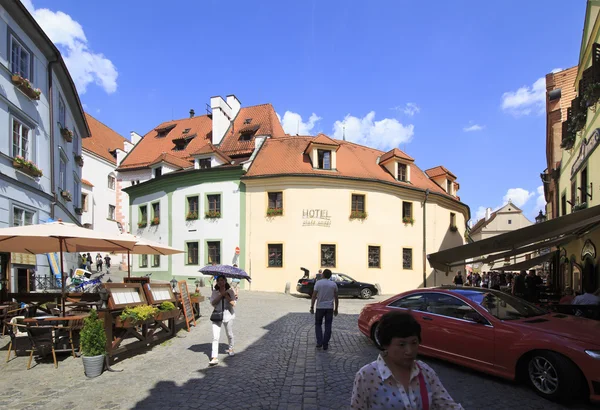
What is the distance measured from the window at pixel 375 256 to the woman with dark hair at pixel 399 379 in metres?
25.0

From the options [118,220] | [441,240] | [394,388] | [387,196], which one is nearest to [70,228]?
[394,388]

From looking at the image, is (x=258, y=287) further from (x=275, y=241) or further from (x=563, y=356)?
(x=563, y=356)

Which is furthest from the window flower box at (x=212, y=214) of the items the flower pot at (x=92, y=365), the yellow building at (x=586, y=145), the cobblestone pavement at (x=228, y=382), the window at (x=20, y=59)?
the flower pot at (x=92, y=365)

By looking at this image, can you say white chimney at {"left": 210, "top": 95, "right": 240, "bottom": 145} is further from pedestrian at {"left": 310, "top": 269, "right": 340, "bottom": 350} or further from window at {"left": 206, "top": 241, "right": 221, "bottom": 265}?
pedestrian at {"left": 310, "top": 269, "right": 340, "bottom": 350}

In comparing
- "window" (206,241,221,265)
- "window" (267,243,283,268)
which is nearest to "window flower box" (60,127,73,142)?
"window" (206,241,221,265)

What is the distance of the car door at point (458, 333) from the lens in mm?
6288

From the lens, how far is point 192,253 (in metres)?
27.4

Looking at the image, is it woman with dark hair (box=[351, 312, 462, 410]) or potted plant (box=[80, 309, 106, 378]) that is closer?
woman with dark hair (box=[351, 312, 462, 410])

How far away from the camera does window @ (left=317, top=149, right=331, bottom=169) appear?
1070 inches

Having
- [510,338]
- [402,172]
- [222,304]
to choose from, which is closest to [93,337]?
[222,304]

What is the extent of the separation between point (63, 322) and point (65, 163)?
531 inches

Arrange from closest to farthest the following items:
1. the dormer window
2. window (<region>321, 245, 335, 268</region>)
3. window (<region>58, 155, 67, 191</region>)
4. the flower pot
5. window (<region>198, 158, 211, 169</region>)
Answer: the flower pot → window (<region>58, 155, 67, 191</region>) → window (<region>321, 245, 335, 268</region>) → window (<region>198, 158, 211, 169</region>) → the dormer window

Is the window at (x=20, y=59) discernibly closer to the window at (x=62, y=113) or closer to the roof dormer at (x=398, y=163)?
the window at (x=62, y=113)

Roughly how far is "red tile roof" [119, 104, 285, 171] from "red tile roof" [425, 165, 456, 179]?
1378 cm
